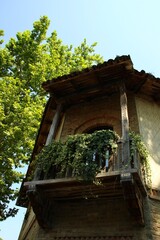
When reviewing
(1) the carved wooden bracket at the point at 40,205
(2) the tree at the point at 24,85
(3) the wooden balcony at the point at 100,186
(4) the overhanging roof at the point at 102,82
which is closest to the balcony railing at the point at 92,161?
(3) the wooden balcony at the point at 100,186

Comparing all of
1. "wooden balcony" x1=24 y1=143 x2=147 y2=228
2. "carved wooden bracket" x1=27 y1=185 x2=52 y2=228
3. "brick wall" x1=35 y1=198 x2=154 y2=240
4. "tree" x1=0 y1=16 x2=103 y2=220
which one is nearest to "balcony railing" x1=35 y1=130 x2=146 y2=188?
"wooden balcony" x1=24 y1=143 x2=147 y2=228

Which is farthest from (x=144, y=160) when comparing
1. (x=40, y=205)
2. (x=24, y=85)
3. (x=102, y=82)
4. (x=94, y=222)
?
(x=24, y=85)

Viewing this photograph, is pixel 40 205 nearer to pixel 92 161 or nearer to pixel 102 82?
pixel 92 161

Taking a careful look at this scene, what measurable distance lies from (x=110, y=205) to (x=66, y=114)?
4.46m

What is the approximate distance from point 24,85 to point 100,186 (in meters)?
8.59

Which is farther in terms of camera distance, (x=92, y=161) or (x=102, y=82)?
(x=102, y=82)

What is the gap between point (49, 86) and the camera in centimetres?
888

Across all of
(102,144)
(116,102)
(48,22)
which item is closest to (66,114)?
(116,102)

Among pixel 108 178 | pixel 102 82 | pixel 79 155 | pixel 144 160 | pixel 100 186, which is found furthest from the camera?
pixel 102 82

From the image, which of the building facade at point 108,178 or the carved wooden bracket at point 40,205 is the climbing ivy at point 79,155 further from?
the carved wooden bracket at point 40,205

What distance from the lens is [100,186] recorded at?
19.9 feet

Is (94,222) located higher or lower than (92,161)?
lower

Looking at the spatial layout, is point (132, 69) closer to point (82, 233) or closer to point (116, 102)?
point (116, 102)

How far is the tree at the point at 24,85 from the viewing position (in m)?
10.4
